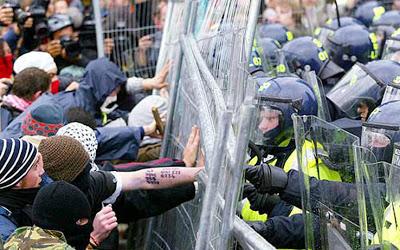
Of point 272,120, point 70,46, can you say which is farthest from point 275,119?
point 70,46

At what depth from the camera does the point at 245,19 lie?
172 inches

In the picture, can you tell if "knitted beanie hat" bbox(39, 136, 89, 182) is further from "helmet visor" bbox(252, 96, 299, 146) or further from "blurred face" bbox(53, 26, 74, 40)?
"blurred face" bbox(53, 26, 74, 40)

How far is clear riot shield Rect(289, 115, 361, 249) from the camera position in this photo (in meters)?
3.37

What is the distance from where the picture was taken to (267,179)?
4164mm

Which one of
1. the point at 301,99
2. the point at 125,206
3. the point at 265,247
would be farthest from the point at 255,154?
the point at 265,247

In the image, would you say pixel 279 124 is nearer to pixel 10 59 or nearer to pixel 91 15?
pixel 10 59

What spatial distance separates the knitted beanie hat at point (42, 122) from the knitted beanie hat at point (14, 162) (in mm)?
1699

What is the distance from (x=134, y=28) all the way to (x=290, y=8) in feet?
9.18

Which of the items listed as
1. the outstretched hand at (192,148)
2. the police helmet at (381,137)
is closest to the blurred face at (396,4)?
the outstretched hand at (192,148)

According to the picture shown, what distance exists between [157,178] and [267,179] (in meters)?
1.17

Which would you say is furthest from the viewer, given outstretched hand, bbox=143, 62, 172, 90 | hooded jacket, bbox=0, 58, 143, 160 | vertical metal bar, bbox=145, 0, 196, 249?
outstretched hand, bbox=143, 62, 172, 90

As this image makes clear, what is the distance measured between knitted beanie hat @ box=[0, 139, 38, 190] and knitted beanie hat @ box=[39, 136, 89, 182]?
33 centimetres

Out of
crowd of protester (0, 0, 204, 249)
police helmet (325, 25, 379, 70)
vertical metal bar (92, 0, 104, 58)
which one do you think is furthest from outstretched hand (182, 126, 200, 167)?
vertical metal bar (92, 0, 104, 58)

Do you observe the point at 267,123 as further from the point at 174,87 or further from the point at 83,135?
the point at 174,87
